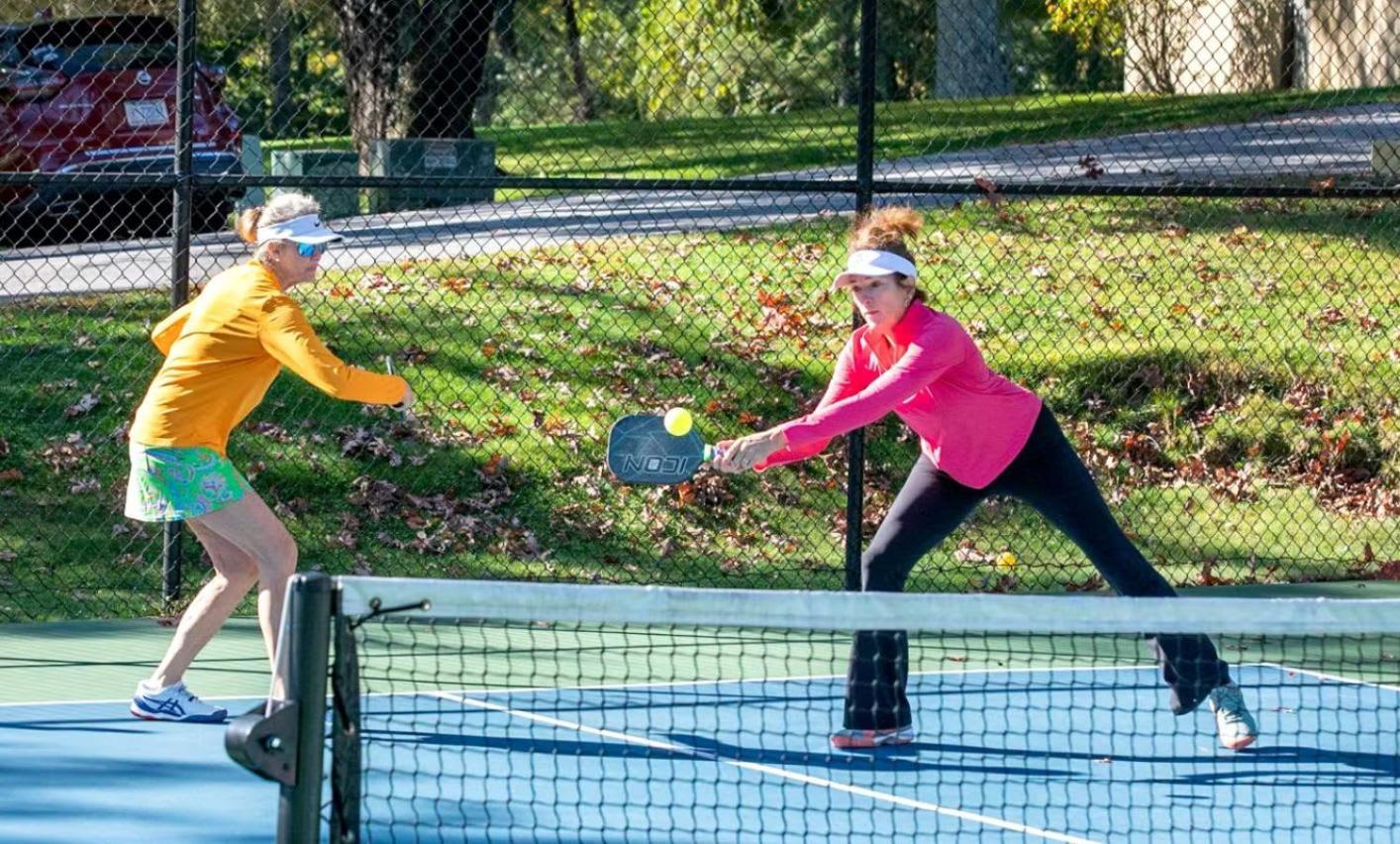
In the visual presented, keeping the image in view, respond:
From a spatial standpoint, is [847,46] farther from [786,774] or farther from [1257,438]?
[786,774]

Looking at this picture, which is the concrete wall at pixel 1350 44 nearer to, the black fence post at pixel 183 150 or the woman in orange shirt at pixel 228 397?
the black fence post at pixel 183 150

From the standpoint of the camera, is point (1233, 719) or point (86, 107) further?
point (86, 107)

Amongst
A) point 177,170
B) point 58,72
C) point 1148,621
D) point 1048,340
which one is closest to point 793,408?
point 1048,340

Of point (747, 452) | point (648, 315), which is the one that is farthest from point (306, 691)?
point (648, 315)

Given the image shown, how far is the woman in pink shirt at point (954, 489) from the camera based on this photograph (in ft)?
19.7

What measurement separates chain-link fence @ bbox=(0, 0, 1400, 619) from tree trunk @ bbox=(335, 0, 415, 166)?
4cm

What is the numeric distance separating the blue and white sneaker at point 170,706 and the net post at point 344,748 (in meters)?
2.56

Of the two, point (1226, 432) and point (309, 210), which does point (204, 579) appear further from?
point (1226, 432)

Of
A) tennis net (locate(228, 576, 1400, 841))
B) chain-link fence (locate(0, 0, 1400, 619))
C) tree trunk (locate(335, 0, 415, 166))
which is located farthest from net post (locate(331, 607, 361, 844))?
tree trunk (locate(335, 0, 415, 166))

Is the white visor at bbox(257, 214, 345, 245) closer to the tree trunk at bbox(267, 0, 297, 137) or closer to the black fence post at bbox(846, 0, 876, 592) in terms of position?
the black fence post at bbox(846, 0, 876, 592)

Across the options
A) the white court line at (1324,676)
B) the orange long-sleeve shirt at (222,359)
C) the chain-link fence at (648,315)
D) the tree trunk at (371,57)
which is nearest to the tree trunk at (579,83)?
the chain-link fence at (648,315)

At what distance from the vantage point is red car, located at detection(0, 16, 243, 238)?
12.3 meters

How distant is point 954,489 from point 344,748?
2.79 m

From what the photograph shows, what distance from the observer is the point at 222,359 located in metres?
5.94
